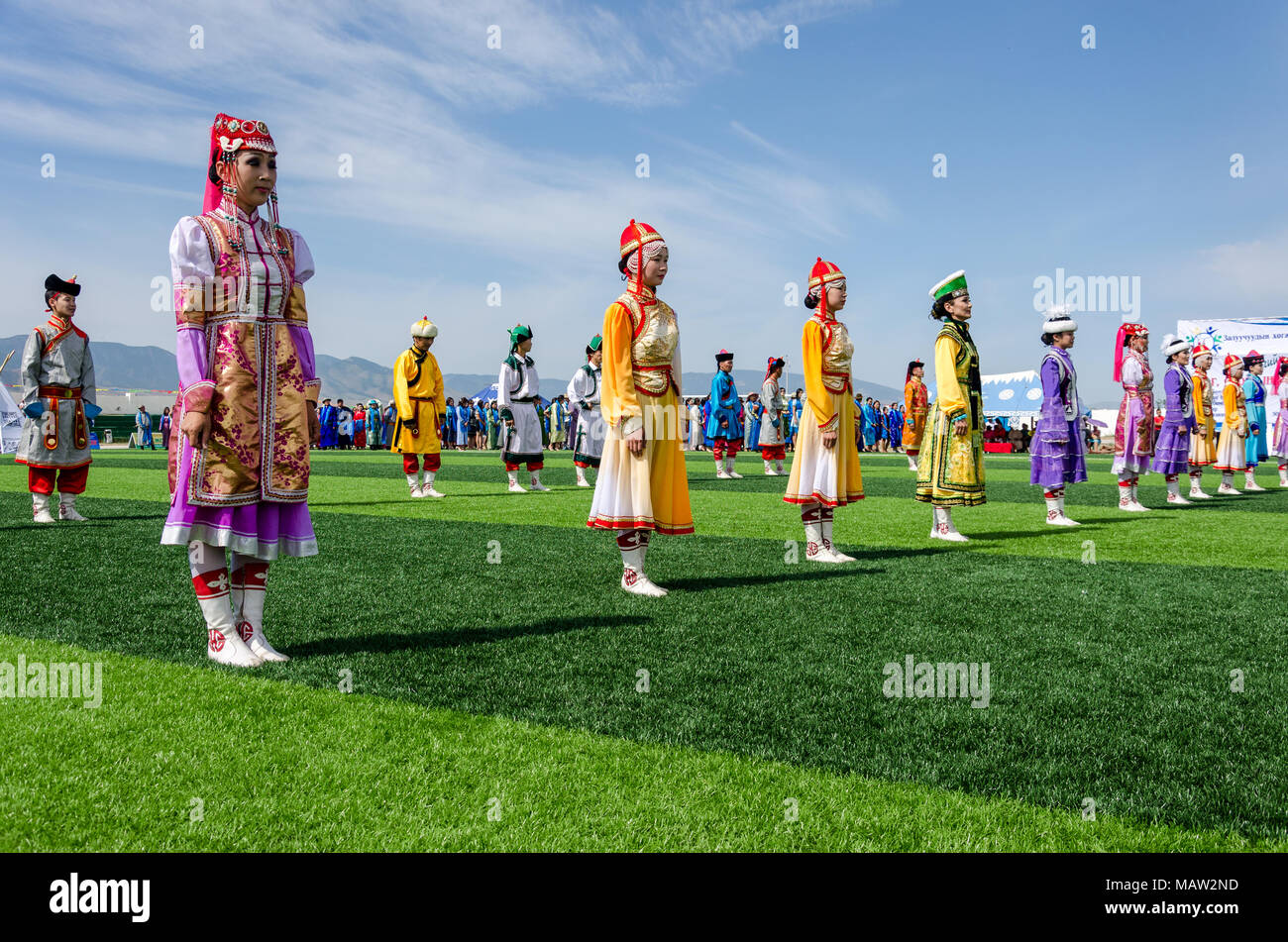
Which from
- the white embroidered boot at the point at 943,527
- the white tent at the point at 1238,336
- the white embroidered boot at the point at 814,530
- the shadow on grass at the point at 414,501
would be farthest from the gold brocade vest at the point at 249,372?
the white tent at the point at 1238,336

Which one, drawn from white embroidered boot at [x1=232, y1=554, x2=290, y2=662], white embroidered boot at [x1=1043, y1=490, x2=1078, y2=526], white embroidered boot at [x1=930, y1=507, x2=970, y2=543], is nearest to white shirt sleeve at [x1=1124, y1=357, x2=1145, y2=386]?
white embroidered boot at [x1=1043, y1=490, x2=1078, y2=526]

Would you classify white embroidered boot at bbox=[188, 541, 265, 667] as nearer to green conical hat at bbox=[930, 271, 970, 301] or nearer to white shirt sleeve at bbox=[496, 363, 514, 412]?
green conical hat at bbox=[930, 271, 970, 301]

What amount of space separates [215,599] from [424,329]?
10.4m

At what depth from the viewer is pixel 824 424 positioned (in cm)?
768

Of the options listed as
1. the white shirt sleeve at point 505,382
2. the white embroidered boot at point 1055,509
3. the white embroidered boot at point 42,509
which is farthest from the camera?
the white shirt sleeve at point 505,382

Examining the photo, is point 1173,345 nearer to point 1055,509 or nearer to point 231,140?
point 1055,509

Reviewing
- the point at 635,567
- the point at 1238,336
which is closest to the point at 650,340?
the point at 635,567

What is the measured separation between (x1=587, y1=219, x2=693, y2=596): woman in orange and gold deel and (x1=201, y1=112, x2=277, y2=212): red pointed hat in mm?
2387

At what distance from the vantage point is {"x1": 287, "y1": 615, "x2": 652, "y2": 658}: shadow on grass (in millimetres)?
4504

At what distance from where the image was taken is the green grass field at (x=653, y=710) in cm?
257

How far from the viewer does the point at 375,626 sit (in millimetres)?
5027

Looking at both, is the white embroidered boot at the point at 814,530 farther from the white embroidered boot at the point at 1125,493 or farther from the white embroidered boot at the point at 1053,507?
the white embroidered boot at the point at 1125,493

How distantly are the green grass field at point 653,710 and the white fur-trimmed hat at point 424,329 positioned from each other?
7.12 m
